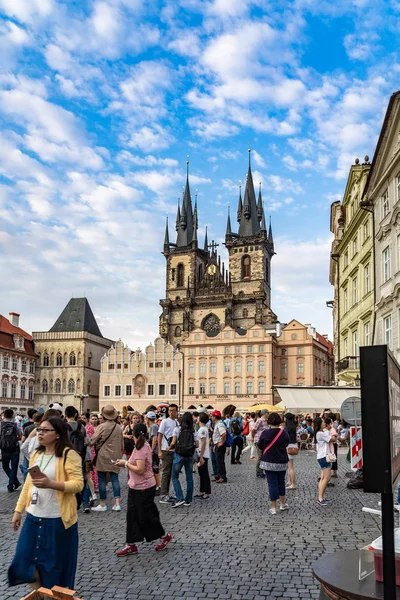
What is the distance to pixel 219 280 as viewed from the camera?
85188 millimetres

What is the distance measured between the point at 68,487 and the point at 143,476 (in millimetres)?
3221

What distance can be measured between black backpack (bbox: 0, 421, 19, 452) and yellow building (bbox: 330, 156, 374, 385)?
15.7 metres

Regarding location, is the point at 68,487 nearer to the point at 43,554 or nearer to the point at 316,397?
the point at 43,554

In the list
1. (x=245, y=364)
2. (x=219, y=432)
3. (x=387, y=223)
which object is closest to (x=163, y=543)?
(x=219, y=432)

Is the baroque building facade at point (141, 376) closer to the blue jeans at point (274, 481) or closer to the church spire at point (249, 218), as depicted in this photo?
the church spire at point (249, 218)

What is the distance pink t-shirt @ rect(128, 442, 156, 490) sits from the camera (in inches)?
293

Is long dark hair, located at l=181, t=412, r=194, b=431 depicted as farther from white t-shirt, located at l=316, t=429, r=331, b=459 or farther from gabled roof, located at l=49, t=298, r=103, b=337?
gabled roof, located at l=49, t=298, r=103, b=337

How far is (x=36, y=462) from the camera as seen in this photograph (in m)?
4.61

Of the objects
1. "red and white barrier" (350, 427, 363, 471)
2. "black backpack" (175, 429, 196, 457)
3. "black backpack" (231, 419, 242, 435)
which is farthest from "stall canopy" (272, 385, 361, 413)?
"black backpack" (175, 429, 196, 457)

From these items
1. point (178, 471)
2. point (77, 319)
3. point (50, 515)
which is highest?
point (77, 319)

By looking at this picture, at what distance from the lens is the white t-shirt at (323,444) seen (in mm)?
11385

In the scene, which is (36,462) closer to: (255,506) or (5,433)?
(255,506)

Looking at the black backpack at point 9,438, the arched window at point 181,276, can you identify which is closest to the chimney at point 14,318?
the arched window at point 181,276

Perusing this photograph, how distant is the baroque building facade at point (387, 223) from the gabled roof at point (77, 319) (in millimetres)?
58636
